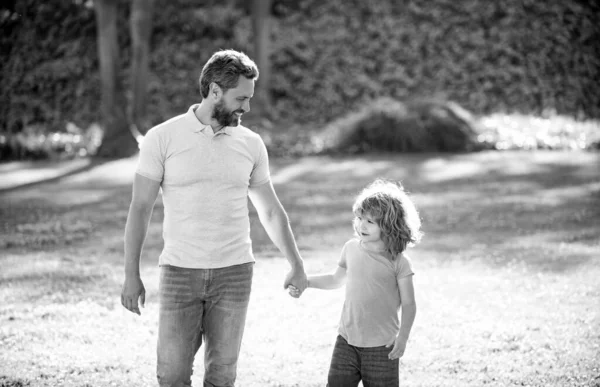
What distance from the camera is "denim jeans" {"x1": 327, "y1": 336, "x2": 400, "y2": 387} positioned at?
3.26m

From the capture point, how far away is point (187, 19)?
61.2ft

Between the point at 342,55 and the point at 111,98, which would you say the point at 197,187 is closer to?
the point at 111,98

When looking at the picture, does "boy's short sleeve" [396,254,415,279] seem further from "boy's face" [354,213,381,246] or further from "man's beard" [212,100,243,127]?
"man's beard" [212,100,243,127]

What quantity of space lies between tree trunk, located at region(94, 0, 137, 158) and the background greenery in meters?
2.40

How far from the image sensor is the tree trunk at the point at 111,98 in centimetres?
1343

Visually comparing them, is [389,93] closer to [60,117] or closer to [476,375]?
[60,117]

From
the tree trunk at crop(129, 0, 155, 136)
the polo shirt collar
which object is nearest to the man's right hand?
the polo shirt collar

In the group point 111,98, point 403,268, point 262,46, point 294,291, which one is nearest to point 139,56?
point 111,98

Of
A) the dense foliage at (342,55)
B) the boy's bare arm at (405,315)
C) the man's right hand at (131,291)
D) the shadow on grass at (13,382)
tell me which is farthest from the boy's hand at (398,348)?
the dense foliage at (342,55)

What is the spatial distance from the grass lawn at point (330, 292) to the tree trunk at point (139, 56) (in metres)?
3.57

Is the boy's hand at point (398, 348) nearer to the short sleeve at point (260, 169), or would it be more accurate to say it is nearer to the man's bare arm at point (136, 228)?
the short sleeve at point (260, 169)

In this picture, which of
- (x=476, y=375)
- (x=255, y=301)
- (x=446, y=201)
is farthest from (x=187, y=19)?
(x=476, y=375)

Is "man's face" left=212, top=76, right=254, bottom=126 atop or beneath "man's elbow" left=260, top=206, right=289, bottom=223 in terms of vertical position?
atop

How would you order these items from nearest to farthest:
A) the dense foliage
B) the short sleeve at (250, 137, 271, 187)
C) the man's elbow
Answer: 1. the short sleeve at (250, 137, 271, 187)
2. the man's elbow
3. the dense foliage
